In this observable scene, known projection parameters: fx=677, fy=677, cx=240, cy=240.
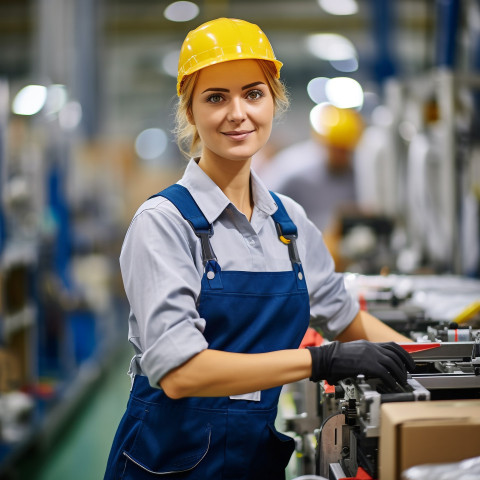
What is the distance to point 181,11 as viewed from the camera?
13523 mm

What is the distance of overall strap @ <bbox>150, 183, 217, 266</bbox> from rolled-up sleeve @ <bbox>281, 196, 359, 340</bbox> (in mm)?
374

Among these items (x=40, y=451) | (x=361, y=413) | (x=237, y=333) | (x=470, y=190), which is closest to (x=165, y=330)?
(x=237, y=333)

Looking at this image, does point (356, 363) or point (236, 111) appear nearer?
point (356, 363)

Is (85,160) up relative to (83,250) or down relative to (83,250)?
up

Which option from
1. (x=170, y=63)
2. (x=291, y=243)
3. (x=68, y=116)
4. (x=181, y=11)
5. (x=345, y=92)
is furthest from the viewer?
(x=170, y=63)

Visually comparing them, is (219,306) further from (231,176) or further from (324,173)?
(324,173)

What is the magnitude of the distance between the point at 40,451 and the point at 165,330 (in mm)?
→ 3784

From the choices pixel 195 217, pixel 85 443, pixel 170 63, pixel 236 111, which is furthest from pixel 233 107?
pixel 170 63

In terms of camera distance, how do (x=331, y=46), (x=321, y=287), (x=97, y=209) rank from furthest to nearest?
(x=331, y=46), (x=97, y=209), (x=321, y=287)

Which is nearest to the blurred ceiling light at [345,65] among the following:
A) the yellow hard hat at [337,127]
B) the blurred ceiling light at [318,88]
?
the blurred ceiling light at [318,88]

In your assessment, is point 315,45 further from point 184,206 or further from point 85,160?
point 184,206

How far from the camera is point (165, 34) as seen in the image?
53.9 ft

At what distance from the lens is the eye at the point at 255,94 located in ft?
5.69

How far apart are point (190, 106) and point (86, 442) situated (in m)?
3.91
